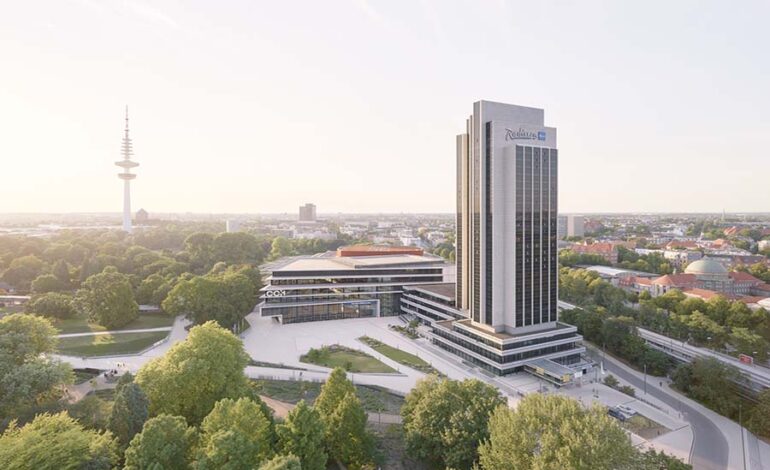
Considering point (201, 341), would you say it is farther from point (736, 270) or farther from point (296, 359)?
point (736, 270)

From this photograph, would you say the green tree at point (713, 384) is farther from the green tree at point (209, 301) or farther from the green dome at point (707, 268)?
the green tree at point (209, 301)

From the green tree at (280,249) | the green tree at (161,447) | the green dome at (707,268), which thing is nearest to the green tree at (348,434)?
the green tree at (161,447)

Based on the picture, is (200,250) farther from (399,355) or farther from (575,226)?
(575,226)

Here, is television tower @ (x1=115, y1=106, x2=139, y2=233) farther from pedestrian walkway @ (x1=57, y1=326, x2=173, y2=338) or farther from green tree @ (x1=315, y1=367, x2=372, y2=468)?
green tree @ (x1=315, y1=367, x2=372, y2=468)

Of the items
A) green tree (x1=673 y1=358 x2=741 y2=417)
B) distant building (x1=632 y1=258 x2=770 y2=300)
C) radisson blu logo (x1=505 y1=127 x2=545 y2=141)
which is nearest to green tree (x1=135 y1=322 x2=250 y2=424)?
radisson blu logo (x1=505 y1=127 x2=545 y2=141)

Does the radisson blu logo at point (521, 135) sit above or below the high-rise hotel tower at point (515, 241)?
above

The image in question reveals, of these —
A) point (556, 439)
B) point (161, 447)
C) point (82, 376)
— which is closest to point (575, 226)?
point (556, 439)
